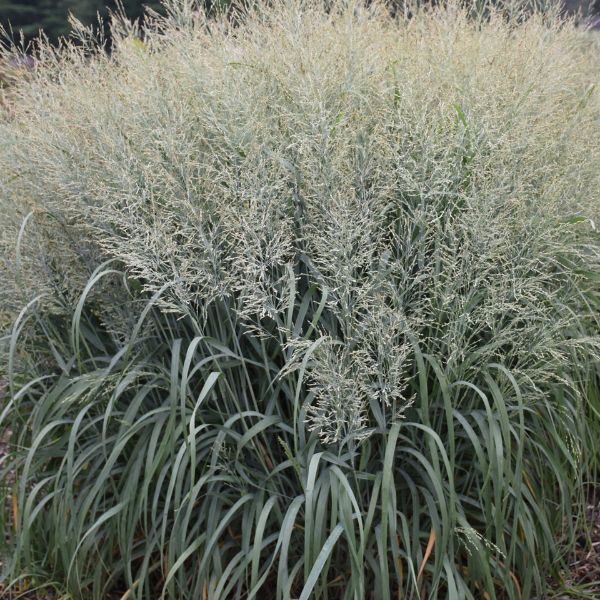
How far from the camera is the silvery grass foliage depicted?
2.28 m

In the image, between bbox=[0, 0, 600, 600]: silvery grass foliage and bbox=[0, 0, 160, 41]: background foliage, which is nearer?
bbox=[0, 0, 600, 600]: silvery grass foliage

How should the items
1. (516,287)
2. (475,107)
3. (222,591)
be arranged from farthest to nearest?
(475,107) → (222,591) → (516,287)

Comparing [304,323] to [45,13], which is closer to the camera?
[304,323]

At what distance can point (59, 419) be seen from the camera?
2.69m

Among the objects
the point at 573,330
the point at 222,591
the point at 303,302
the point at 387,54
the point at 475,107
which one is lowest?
the point at 222,591

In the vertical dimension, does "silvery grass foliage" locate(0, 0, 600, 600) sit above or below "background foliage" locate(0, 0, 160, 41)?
below

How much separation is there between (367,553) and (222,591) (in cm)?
48

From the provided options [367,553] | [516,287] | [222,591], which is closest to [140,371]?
[222,591]

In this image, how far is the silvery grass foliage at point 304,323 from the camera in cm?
228

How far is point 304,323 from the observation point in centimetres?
272

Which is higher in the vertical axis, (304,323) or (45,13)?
(45,13)

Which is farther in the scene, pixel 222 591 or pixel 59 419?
pixel 59 419

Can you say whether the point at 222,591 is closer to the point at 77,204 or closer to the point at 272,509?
the point at 272,509

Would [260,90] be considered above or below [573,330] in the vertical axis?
above
